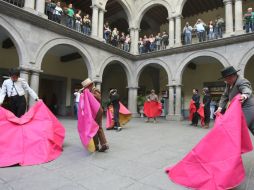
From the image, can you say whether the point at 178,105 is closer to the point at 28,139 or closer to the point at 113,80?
the point at 113,80

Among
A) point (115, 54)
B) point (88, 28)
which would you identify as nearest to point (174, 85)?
point (115, 54)

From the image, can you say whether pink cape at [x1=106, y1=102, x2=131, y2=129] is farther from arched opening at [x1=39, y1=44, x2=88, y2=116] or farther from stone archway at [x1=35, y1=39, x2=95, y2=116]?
arched opening at [x1=39, y1=44, x2=88, y2=116]

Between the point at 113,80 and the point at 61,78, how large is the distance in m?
6.14

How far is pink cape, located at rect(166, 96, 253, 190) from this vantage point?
8.59 ft

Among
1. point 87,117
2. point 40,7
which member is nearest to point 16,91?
point 87,117

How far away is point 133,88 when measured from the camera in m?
17.2

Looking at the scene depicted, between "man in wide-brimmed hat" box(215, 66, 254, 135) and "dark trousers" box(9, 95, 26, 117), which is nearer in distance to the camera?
"man in wide-brimmed hat" box(215, 66, 254, 135)

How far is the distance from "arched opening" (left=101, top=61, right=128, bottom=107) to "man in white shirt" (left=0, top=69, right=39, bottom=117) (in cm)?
1427

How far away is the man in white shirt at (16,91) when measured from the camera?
4.88 m

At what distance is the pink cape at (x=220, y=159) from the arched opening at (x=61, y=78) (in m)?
13.6

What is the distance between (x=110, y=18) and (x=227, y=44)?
10.8 meters

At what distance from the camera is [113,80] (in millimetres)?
21453

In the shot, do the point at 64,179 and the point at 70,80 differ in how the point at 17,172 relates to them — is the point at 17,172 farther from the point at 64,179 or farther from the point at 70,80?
the point at 70,80

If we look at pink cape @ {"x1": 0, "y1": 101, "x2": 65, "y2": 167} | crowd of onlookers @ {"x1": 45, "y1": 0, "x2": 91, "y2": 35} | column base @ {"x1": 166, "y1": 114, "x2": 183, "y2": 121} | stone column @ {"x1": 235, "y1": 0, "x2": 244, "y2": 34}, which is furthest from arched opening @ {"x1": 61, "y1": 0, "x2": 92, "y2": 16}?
pink cape @ {"x1": 0, "y1": 101, "x2": 65, "y2": 167}
